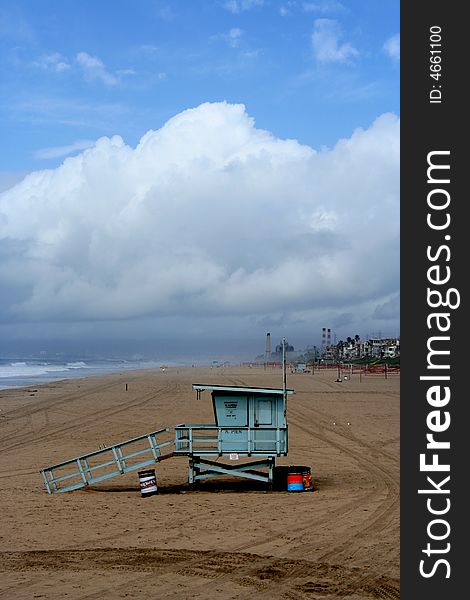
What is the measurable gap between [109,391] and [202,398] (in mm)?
13396

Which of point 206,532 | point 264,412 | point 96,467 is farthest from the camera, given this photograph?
point 264,412

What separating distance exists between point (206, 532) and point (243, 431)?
507 centimetres

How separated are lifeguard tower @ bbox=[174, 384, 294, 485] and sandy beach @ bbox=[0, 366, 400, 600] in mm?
567

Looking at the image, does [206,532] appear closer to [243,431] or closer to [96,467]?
[243,431]

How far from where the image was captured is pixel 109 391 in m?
60.9

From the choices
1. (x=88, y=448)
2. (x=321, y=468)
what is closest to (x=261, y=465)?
(x=321, y=468)

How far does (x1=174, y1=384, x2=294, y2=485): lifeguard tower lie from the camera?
19234mm

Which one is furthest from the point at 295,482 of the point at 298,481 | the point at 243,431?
the point at 243,431

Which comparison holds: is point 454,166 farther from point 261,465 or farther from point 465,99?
point 261,465

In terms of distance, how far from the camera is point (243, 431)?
1939cm

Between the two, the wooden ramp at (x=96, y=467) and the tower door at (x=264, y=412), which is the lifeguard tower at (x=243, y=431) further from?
the wooden ramp at (x=96, y=467)

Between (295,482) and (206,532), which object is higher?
(295,482)

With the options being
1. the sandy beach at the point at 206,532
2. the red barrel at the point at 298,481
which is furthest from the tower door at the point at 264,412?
the sandy beach at the point at 206,532

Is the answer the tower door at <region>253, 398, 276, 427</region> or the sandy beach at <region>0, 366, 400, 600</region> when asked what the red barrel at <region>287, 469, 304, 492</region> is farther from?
the tower door at <region>253, 398, 276, 427</region>
